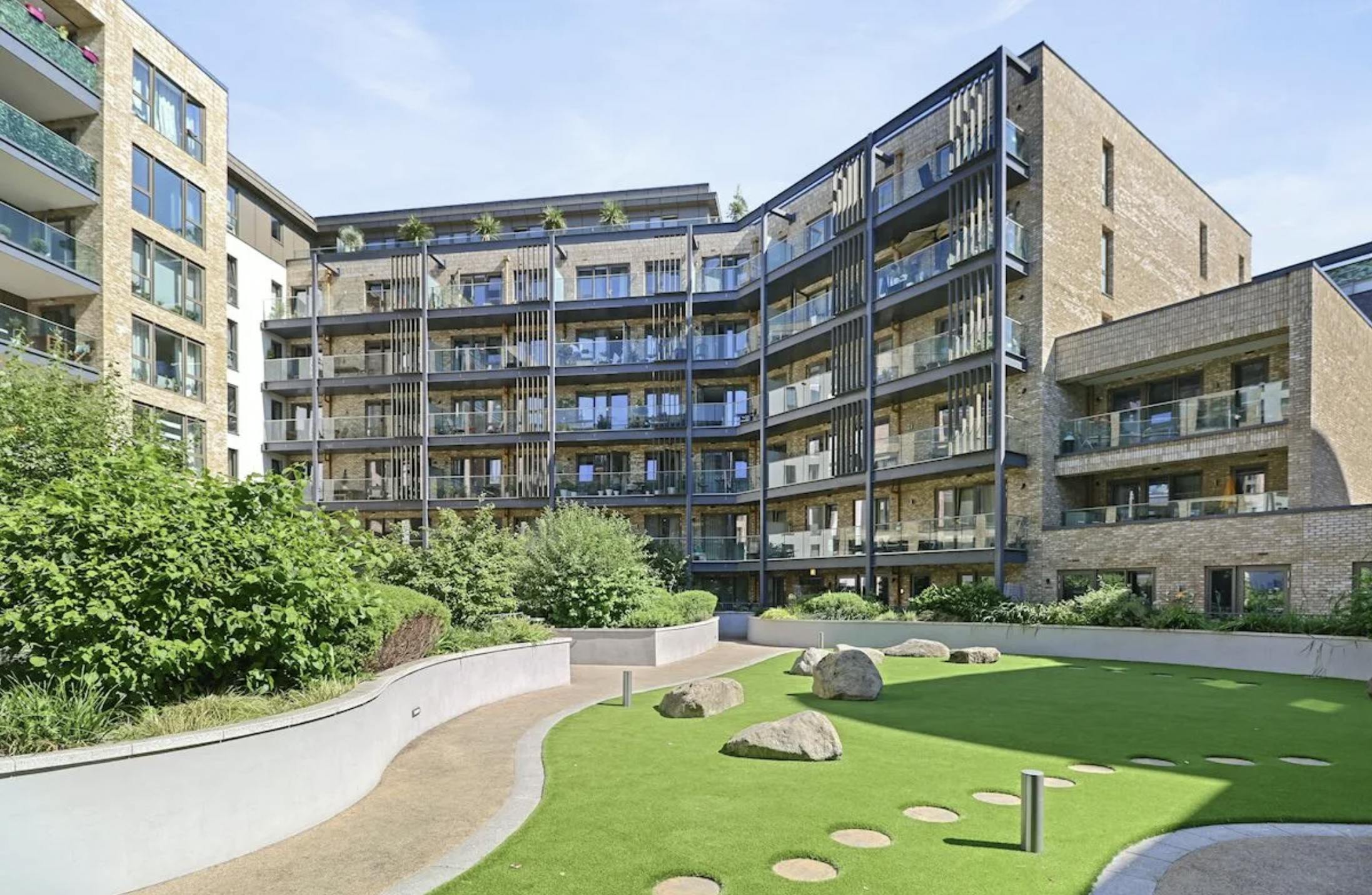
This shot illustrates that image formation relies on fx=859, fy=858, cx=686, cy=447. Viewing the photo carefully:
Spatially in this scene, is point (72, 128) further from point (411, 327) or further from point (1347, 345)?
point (1347, 345)

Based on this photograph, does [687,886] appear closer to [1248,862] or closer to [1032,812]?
[1032,812]

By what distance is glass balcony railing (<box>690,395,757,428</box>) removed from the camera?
116ft

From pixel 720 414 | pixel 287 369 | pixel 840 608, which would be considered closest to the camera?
pixel 840 608

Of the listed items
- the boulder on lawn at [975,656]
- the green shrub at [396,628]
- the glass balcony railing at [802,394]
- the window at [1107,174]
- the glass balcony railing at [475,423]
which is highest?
the window at [1107,174]

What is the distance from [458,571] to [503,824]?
9.97 meters

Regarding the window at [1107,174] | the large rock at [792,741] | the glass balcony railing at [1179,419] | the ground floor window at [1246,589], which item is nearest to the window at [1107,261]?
the window at [1107,174]

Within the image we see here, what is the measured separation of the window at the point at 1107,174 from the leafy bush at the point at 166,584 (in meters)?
27.7

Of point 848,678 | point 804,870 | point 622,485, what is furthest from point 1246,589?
point 622,485

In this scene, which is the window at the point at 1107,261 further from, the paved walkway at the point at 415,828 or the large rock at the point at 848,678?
the paved walkway at the point at 415,828

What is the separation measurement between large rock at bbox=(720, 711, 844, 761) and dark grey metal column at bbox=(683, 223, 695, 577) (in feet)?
80.5

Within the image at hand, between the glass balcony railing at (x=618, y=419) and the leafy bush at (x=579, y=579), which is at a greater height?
the glass balcony railing at (x=618, y=419)

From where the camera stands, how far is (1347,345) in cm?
2314

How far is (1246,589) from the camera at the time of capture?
68.3 feet

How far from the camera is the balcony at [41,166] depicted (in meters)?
20.5
